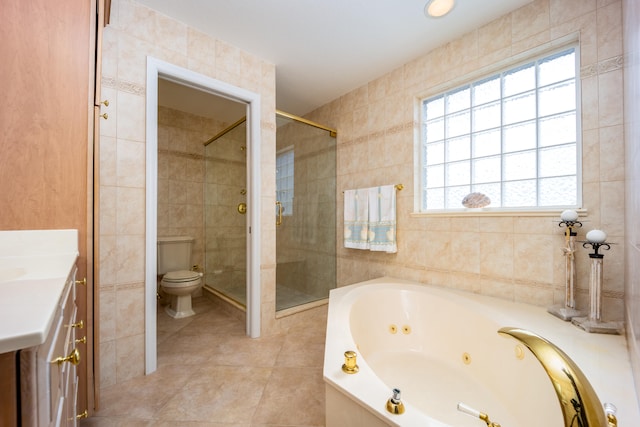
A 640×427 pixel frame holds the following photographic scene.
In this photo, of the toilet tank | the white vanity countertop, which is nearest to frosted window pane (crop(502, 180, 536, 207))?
the white vanity countertop

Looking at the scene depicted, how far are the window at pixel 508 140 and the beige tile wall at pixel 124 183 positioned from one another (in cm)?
211

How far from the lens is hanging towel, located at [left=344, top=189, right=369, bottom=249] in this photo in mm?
2439

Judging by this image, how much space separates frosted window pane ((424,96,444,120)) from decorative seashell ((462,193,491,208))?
2.49ft

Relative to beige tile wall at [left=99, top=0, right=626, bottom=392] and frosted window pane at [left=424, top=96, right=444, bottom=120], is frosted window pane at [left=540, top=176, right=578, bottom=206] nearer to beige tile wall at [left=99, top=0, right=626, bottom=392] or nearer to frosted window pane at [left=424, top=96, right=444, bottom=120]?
beige tile wall at [left=99, top=0, right=626, bottom=392]

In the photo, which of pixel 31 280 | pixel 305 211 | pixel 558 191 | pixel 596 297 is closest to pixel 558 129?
pixel 558 191

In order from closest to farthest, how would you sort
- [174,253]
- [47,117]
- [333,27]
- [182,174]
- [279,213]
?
[47,117]
[333,27]
[279,213]
[174,253]
[182,174]

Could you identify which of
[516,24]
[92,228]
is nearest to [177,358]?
[92,228]

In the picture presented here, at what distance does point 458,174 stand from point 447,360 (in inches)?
52.1

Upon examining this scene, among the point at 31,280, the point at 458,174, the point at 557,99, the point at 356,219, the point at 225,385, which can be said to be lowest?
the point at 225,385

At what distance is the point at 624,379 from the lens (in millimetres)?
867

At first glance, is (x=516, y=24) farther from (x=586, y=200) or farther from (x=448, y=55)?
(x=586, y=200)

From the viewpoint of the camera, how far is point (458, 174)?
2.00 metres

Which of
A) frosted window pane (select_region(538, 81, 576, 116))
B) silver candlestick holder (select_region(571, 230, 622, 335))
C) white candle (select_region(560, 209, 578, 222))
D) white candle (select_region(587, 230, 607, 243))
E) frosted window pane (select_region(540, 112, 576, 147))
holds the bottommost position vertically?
silver candlestick holder (select_region(571, 230, 622, 335))

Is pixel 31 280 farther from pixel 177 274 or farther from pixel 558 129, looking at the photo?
pixel 558 129
